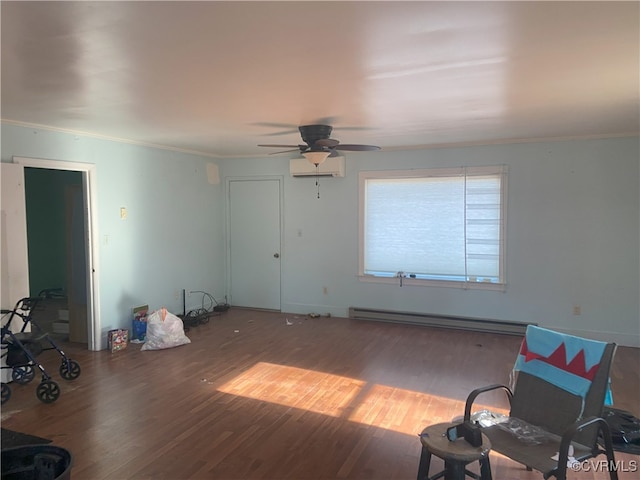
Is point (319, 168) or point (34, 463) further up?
point (319, 168)

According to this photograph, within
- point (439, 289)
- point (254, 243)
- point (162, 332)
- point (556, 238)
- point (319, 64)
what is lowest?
point (162, 332)

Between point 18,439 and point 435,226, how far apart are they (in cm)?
484

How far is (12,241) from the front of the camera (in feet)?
13.7

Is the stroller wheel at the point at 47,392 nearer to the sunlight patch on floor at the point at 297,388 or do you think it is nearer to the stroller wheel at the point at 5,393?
the stroller wheel at the point at 5,393

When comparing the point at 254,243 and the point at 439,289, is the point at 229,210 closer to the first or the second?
the point at 254,243

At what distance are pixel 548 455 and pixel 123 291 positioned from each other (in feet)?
15.7

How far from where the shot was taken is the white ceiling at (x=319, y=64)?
1896 mm

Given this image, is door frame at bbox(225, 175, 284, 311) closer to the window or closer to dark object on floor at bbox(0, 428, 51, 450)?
the window

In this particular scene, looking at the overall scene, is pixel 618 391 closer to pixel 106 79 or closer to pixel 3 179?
pixel 106 79

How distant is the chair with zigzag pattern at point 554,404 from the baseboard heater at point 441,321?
3010 mm

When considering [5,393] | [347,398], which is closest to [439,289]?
[347,398]

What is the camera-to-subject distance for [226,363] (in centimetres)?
469

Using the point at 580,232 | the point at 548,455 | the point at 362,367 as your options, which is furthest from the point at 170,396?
the point at 580,232

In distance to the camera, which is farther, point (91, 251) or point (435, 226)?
point (435, 226)
